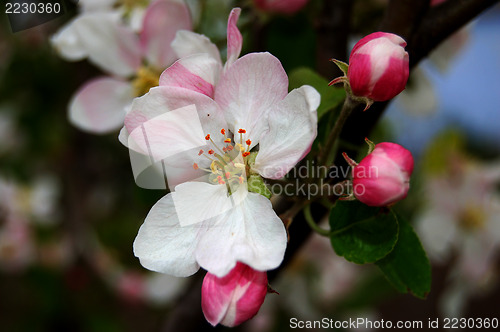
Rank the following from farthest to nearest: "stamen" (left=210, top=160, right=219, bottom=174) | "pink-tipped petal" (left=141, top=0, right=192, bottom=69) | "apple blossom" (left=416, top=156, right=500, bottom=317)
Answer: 1. "apple blossom" (left=416, top=156, right=500, bottom=317)
2. "pink-tipped petal" (left=141, top=0, right=192, bottom=69)
3. "stamen" (left=210, top=160, right=219, bottom=174)

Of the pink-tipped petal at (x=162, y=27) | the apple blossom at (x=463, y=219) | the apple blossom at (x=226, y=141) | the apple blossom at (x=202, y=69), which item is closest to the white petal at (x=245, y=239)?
the apple blossom at (x=226, y=141)

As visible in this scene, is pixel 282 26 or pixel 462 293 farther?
pixel 462 293

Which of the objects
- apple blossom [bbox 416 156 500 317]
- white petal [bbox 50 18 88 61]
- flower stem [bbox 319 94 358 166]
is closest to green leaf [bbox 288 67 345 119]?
flower stem [bbox 319 94 358 166]

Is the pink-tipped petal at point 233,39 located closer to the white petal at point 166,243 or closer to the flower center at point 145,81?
the white petal at point 166,243

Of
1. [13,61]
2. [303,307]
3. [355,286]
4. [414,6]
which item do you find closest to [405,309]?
[355,286]

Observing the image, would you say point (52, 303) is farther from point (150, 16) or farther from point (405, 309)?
point (405, 309)

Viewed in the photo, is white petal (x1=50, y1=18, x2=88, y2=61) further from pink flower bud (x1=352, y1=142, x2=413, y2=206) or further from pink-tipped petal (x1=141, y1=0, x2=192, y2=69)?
pink flower bud (x1=352, y1=142, x2=413, y2=206)
